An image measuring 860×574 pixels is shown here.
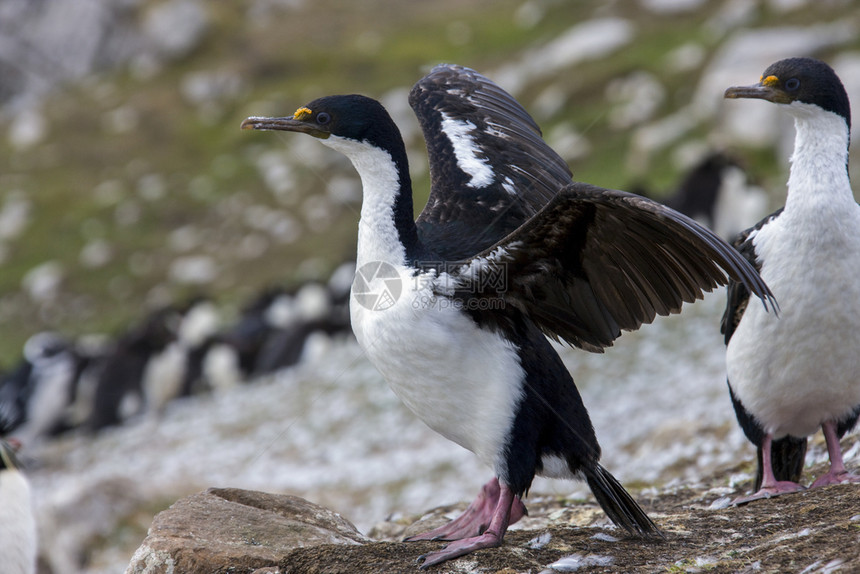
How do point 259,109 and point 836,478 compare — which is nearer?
point 836,478

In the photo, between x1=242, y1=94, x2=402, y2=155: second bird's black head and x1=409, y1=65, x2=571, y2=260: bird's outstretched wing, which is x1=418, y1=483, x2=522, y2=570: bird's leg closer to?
x1=409, y1=65, x2=571, y2=260: bird's outstretched wing

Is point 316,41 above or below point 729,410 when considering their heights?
above

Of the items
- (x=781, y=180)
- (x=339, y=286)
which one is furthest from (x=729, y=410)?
(x=339, y=286)

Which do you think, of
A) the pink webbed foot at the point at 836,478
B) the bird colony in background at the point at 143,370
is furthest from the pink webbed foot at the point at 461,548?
the bird colony in background at the point at 143,370

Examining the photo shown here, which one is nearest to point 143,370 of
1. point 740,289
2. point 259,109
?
point 740,289

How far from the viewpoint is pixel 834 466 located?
20.1ft

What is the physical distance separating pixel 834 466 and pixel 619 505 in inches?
70.9

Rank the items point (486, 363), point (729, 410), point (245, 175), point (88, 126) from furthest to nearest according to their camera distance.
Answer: point (88, 126) < point (245, 175) < point (729, 410) < point (486, 363)

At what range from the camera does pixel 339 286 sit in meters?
26.3

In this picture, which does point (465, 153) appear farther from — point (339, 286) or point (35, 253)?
point (35, 253)

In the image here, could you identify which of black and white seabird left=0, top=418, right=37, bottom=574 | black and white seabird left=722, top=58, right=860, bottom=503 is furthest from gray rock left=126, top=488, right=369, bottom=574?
black and white seabird left=722, top=58, right=860, bottom=503

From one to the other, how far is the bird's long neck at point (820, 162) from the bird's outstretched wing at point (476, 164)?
1.65 metres

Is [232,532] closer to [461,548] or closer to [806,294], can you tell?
[461,548]

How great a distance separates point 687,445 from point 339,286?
17.4 m
